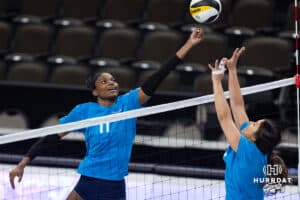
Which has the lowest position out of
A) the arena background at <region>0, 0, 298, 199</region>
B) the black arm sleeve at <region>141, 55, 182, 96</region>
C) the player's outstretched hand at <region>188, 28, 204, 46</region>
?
the black arm sleeve at <region>141, 55, 182, 96</region>

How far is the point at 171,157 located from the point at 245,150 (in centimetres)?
416

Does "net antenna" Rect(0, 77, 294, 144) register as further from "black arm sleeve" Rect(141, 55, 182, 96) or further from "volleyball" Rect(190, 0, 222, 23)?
"volleyball" Rect(190, 0, 222, 23)

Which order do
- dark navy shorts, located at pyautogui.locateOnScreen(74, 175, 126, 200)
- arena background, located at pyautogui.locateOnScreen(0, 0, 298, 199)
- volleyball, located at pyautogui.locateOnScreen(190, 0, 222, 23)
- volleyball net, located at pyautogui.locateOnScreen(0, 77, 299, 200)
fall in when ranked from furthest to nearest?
1. arena background, located at pyautogui.locateOnScreen(0, 0, 298, 199)
2. volleyball net, located at pyautogui.locateOnScreen(0, 77, 299, 200)
3. volleyball, located at pyautogui.locateOnScreen(190, 0, 222, 23)
4. dark navy shorts, located at pyautogui.locateOnScreen(74, 175, 126, 200)

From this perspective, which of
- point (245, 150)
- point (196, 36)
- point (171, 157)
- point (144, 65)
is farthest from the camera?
point (144, 65)

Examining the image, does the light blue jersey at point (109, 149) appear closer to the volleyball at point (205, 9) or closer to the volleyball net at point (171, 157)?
the volleyball at point (205, 9)

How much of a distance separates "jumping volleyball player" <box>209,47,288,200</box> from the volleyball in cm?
110

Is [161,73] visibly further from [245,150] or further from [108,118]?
[245,150]

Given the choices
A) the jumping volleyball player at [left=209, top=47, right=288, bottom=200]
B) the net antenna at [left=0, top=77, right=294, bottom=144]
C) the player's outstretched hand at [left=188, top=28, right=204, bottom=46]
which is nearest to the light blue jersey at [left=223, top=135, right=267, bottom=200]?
the jumping volleyball player at [left=209, top=47, right=288, bottom=200]

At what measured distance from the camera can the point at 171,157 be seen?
10742mm

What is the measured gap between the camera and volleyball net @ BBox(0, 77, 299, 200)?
9.72 metres

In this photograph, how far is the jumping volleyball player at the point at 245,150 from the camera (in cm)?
661

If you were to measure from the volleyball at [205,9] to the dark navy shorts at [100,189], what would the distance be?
1477 millimetres
